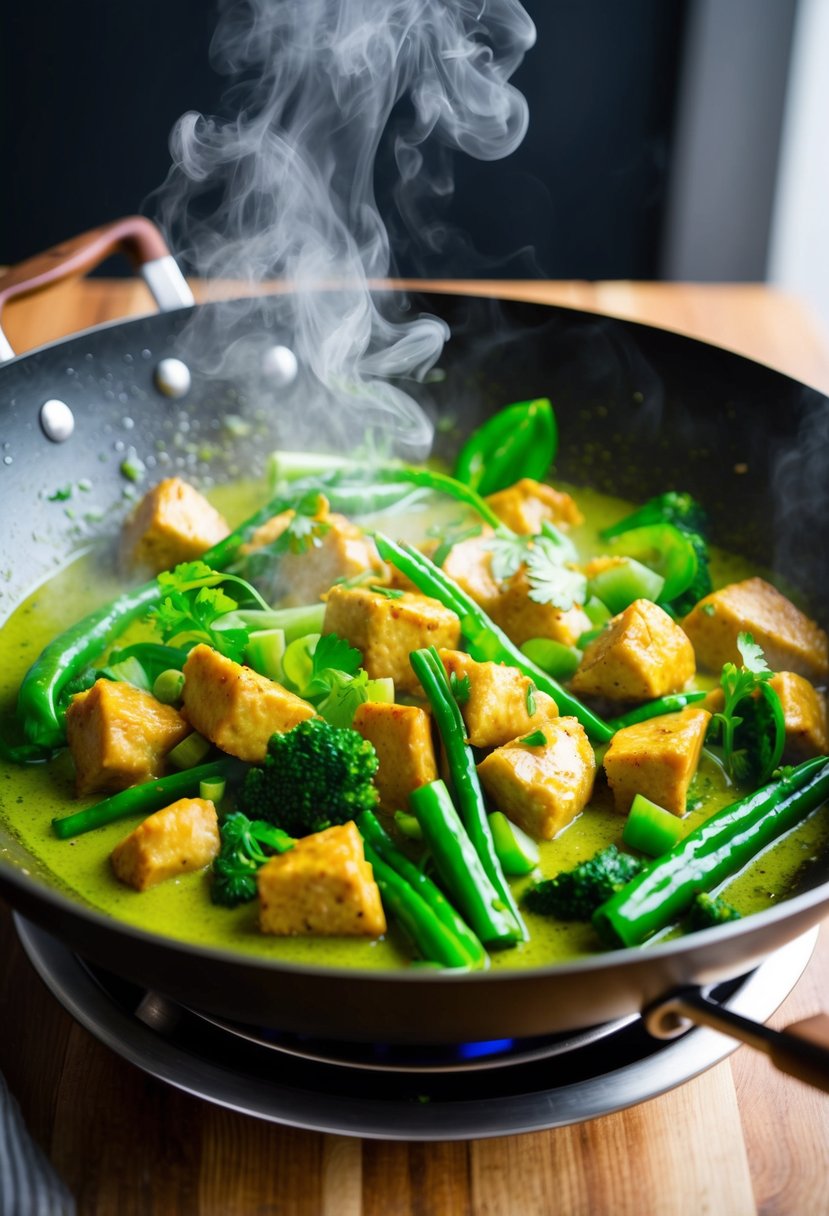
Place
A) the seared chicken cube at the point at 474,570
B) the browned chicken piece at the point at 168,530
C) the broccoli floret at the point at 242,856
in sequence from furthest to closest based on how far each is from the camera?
the browned chicken piece at the point at 168,530, the seared chicken cube at the point at 474,570, the broccoli floret at the point at 242,856

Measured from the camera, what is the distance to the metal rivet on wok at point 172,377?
10.0ft

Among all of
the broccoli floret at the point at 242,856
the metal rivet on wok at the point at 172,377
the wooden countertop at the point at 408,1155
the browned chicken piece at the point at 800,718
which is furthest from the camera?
the metal rivet on wok at the point at 172,377

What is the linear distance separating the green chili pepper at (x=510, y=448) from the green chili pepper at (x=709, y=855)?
1.18 metres

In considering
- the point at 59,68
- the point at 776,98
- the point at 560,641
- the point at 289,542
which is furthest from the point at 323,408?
the point at 776,98

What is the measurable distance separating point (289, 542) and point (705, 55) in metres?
3.11

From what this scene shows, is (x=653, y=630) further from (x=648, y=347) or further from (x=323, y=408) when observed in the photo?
(x=323, y=408)

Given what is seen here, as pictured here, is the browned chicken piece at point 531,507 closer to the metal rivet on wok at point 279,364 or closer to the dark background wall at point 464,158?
the metal rivet on wok at point 279,364

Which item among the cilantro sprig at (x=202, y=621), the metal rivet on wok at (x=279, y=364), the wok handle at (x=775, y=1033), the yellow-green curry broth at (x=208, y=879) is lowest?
the yellow-green curry broth at (x=208, y=879)

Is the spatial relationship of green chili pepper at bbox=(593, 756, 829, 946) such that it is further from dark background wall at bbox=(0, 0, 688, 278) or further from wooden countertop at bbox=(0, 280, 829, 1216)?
dark background wall at bbox=(0, 0, 688, 278)

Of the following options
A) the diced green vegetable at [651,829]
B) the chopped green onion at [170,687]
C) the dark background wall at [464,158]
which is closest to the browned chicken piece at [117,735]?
the chopped green onion at [170,687]

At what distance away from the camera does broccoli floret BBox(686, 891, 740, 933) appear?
6.08 ft

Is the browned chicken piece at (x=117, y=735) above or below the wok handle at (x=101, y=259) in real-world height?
below

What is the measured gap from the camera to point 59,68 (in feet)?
14.9

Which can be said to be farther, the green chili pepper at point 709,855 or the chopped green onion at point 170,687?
the chopped green onion at point 170,687
